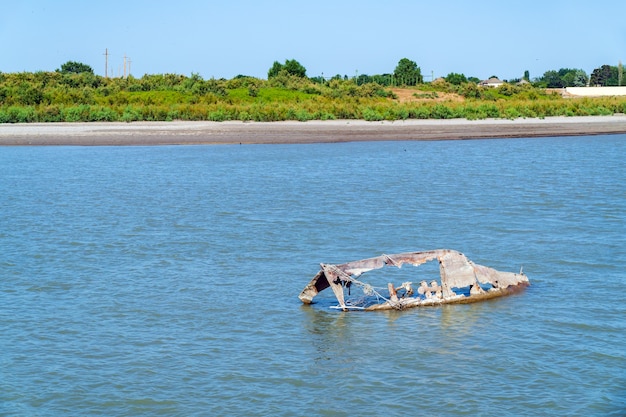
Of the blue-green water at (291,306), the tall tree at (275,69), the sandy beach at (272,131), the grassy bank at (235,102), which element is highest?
the tall tree at (275,69)

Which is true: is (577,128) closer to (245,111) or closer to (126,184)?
(245,111)

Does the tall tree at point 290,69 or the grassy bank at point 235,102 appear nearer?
the grassy bank at point 235,102

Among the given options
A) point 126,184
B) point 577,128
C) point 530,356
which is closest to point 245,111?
point 577,128

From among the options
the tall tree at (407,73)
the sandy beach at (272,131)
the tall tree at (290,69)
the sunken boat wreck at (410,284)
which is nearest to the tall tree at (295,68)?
the tall tree at (290,69)

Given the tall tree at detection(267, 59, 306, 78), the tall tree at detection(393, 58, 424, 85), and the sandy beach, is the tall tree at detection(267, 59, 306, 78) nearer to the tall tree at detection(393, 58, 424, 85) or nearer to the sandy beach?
the tall tree at detection(393, 58, 424, 85)

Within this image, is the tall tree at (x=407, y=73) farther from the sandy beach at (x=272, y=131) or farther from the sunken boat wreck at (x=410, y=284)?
the sunken boat wreck at (x=410, y=284)

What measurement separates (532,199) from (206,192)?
11.4 m

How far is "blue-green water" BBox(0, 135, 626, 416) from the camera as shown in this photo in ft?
41.9

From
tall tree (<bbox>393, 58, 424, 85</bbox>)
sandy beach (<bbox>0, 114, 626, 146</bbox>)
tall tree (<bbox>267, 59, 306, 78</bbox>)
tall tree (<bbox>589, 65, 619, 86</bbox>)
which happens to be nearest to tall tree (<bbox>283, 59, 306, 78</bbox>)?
tall tree (<bbox>267, 59, 306, 78</bbox>)

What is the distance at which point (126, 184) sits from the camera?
36.7 meters

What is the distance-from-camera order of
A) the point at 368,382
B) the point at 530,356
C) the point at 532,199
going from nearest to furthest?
the point at 368,382, the point at 530,356, the point at 532,199

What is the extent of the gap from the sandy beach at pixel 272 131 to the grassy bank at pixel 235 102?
174 cm

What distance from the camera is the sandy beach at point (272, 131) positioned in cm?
5378

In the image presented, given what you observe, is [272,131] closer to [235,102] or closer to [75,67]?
[235,102]
